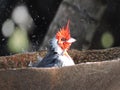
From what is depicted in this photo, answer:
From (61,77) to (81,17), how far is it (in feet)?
6.22

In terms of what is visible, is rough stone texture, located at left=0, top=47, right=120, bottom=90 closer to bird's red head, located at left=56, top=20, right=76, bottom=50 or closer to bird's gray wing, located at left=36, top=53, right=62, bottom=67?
bird's gray wing, located at left=36, top=53, right=62, bottom=67

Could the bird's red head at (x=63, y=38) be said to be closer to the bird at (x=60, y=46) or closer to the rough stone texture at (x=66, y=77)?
the bird at (x=60, y=46)

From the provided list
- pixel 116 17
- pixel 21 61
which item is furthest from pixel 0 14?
pixel 21 61

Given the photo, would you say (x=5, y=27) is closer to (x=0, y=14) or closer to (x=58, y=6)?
(x=0, y=14)

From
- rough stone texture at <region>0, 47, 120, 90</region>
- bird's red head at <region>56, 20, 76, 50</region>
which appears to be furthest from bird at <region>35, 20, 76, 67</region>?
rough stone texture at <region>0, 47, 120, 90</region>

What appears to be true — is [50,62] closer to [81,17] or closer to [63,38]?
[63,38]

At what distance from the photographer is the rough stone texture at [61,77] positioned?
1114 mm

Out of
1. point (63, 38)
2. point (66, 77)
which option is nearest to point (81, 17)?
point (63, 38)

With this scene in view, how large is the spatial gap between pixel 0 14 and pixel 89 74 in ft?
6.93

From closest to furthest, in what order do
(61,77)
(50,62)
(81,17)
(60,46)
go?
(61,77), (50,62), (60,46), (81,17)

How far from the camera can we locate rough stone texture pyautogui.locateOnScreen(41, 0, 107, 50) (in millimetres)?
2984

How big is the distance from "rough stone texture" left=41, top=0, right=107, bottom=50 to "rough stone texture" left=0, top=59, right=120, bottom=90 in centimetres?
182

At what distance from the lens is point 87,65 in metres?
1.13

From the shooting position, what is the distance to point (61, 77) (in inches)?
44.5
